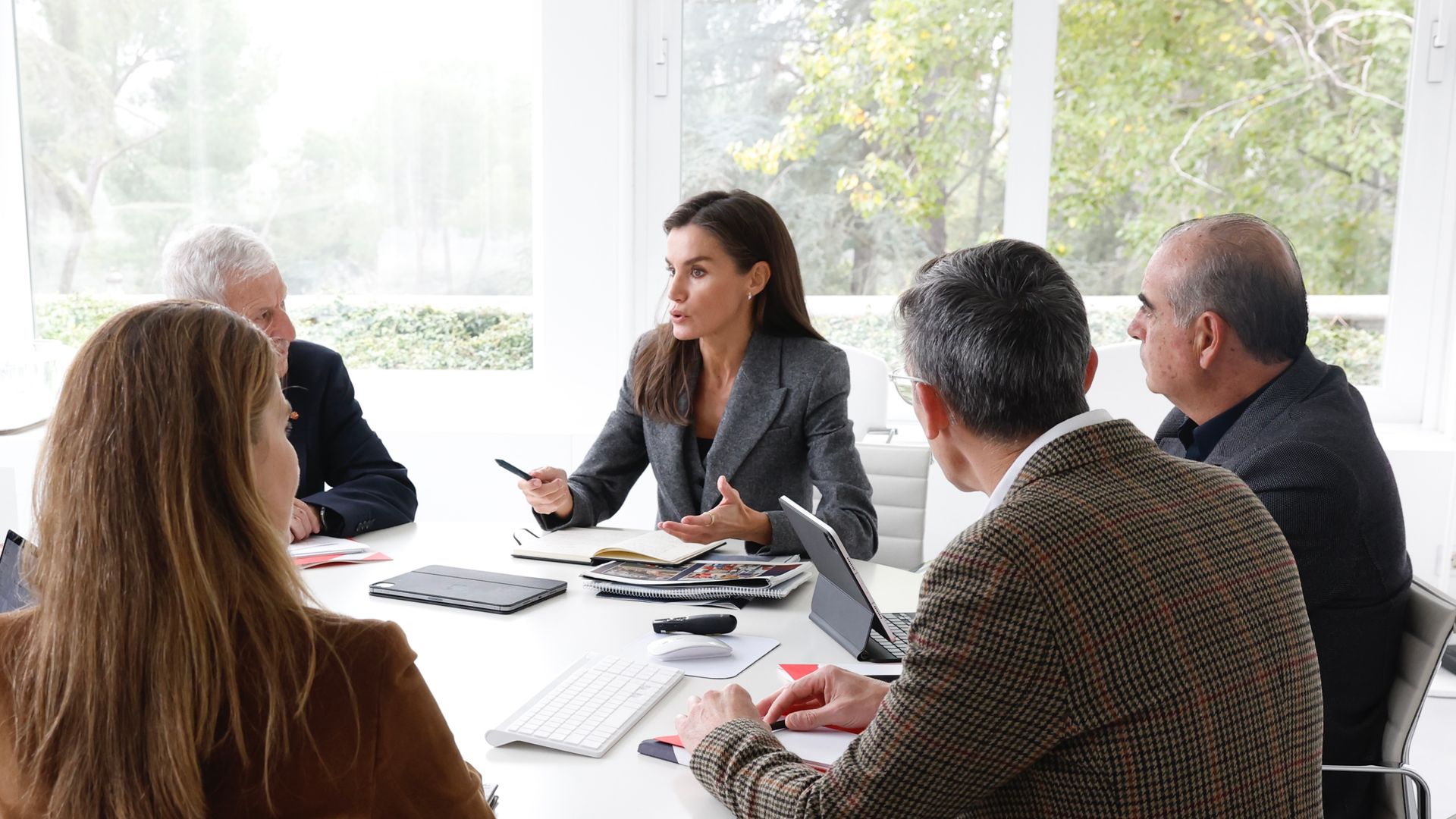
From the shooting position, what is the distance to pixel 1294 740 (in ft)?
3.96

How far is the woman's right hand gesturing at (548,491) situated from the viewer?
8.42ft

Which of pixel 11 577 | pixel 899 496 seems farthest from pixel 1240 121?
pixel 11 577

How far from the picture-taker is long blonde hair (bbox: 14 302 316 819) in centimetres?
95

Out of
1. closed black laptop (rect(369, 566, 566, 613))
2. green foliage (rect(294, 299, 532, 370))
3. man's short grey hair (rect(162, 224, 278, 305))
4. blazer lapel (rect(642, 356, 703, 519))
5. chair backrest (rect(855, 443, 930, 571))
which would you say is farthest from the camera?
green foliage (rect(294, 299, 532, 370))

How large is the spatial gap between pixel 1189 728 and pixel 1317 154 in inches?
131

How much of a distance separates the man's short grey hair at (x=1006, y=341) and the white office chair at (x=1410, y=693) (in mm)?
743

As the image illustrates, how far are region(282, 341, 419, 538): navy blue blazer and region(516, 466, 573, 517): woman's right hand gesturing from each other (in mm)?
313

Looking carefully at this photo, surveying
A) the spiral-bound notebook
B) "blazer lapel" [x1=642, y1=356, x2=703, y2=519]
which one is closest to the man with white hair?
"blazer lapel" [x1=642, y1=356, x2=703, y2=519]

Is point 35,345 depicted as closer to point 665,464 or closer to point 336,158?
point 336,158

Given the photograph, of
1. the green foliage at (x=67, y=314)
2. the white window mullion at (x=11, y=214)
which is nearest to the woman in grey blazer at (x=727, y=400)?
the green foliage at (x=67, y=314)

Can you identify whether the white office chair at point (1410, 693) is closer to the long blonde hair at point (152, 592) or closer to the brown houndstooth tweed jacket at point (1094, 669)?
the brown houndstooth tweed jacket at point (1094, 669)

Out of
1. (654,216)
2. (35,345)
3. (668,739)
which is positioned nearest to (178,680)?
(668,739)

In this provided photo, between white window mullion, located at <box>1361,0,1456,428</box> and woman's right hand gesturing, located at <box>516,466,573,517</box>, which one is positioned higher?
white window mullion, located at <box>1361,0,1456,428</box>

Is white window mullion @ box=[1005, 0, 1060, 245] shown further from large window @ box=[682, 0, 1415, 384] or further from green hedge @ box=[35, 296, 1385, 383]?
green hedge @ box=[35, 296, 1385, 383]
